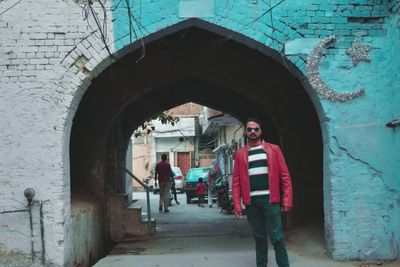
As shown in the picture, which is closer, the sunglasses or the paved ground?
the sunglasses

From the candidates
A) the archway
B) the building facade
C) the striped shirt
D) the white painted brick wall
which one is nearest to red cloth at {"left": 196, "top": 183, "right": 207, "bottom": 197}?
the archway

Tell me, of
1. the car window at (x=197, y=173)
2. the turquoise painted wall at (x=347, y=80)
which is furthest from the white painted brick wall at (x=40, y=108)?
the car window at (x=197, y=173)

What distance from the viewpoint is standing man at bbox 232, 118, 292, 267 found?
520cm

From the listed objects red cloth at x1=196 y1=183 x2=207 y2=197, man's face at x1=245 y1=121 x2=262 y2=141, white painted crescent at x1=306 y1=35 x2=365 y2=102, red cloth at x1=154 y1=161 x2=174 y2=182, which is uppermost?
white painted crescent at x1=306 y1=35 x2=365 y2=102

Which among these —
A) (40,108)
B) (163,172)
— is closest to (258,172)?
(40,108)

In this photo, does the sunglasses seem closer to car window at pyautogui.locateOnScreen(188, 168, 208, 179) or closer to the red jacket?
the red jacket

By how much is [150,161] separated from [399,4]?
97.9 ft

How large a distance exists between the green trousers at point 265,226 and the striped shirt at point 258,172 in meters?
0.07

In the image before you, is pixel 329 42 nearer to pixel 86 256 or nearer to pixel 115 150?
pixel 86 256

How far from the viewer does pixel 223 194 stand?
14.4 m

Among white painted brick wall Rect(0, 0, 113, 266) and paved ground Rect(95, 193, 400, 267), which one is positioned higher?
white painted brick wall Rect(0, 0, 113, 266)

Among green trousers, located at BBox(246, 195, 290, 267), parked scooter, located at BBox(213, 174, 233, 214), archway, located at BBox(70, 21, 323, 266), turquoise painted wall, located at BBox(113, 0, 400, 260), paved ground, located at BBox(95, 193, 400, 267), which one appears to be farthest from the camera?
parked scooter, located at BBox(213, 174, 233, 214)

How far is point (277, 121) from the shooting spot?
9.24 meters

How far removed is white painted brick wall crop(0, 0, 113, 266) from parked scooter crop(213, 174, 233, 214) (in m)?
7.87
